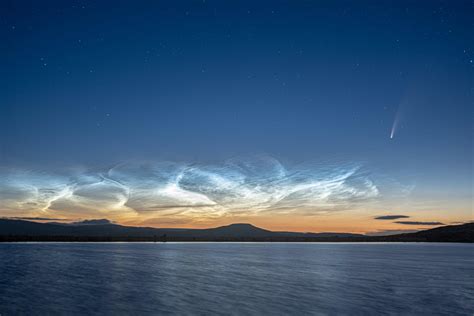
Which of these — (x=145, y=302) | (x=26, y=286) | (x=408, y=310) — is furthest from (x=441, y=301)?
(x=26, y=286)

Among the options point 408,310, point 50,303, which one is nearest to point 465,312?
point 408,310

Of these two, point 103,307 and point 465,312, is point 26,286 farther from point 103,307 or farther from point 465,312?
point 465,312

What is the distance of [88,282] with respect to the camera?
146ft

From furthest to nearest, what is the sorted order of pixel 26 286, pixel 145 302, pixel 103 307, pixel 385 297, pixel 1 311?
1. pixel 26 286
2. pixel 385 297
3. pixel 145 302
4. pixel 103 307
5. pixel 1 311

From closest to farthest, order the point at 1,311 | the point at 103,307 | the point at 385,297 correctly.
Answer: the point at 1,311, the point at 103,307, the point at 385,297

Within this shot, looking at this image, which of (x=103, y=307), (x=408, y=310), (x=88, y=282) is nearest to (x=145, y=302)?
(x=103, y=307)

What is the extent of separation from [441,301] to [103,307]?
26.7 metres

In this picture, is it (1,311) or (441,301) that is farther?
(441,301)

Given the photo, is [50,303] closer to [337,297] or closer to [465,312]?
[337,297]

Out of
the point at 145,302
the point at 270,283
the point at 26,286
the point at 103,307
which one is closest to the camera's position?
the point at 103,307

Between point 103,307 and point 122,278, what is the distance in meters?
20.0

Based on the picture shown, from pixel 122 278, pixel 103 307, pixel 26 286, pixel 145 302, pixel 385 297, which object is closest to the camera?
pixel 103 307

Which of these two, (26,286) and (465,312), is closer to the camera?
(465,312)

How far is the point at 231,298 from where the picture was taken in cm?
3369
